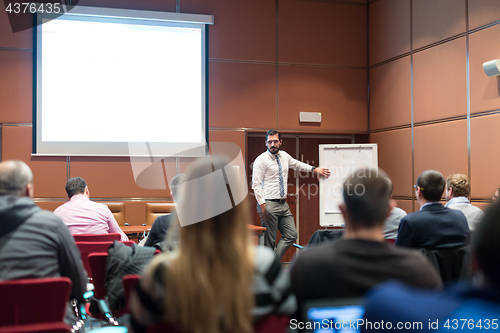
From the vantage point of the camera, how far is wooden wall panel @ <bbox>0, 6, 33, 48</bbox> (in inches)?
220

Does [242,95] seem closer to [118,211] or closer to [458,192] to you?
[118,211]

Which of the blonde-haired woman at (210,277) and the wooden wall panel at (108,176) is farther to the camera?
the wooden wall panel at (108,176)

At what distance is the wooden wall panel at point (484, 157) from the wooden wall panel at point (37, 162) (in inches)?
212

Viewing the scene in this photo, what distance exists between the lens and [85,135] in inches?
229

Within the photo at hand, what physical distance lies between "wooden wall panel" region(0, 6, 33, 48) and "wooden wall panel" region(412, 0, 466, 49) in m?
5.44

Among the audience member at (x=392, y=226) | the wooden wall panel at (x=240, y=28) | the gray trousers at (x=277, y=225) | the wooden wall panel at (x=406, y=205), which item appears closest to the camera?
the audience member at (x=392, y=226)

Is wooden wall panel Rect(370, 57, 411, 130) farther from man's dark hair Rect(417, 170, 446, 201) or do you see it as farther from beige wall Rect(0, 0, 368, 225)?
man's dark hair Rect(417, 170, 446, 201)

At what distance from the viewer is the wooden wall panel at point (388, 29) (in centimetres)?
612

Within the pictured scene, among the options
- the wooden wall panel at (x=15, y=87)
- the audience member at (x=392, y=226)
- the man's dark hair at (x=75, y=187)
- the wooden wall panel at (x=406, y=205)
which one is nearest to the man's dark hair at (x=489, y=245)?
the audience member at (x=392, y=226)

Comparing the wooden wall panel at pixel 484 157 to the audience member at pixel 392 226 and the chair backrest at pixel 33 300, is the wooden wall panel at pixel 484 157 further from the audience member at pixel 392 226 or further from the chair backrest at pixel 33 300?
the chair backrest at pixel 33 300

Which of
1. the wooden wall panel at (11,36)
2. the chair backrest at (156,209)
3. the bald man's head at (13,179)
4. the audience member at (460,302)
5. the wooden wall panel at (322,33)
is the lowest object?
the chair backrest at (156,209)

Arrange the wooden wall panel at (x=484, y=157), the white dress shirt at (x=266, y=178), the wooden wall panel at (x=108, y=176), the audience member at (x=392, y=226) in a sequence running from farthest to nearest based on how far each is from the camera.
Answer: the wooden wall panel at (x=108, y=176)
the white dress shirt at (x=266, y=178)
the wooden wall panel at (x=484, y=157)
the audience member at (x=392, y=226)

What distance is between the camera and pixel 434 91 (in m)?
5.57

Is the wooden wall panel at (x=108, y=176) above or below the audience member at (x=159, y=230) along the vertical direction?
above
